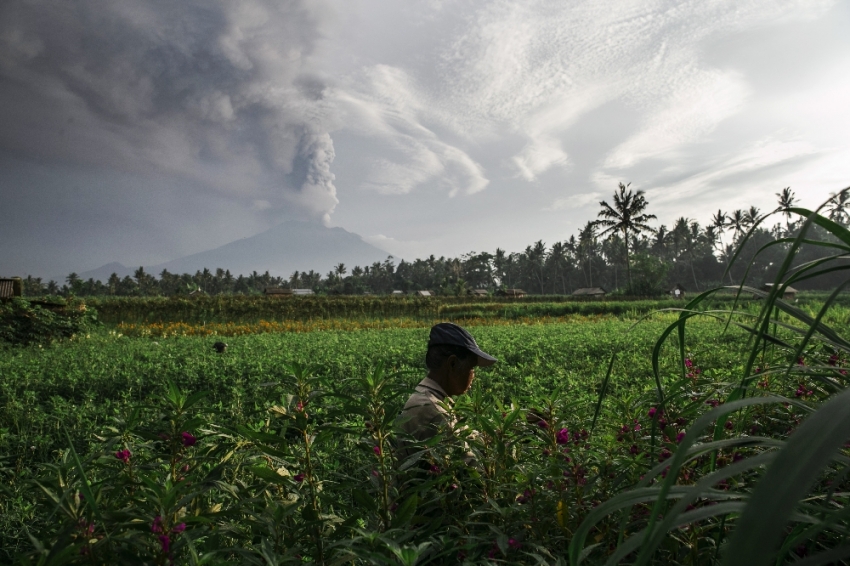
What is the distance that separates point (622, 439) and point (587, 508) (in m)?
0.48

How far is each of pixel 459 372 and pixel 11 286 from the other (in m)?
22.1

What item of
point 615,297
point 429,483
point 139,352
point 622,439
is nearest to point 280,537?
point 429,483

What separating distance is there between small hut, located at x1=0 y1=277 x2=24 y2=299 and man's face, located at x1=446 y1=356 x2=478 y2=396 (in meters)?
21.0

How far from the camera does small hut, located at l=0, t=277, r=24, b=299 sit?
17656mm

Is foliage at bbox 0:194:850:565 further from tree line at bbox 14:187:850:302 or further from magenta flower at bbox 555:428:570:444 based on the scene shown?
tree line at bbox 14:187:850:302

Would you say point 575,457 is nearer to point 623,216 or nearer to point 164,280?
point 623,216

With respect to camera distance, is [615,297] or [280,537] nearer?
[280,537]

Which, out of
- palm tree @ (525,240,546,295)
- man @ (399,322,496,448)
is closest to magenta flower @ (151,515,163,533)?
man @ (399,322,496,448)

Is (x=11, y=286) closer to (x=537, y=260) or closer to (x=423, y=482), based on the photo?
(x=423, y=482)

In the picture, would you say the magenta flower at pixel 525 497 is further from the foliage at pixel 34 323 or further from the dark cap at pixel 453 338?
the foliage at pixel 34 323

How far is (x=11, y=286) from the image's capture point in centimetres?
1803

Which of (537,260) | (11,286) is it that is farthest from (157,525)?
(537,260)

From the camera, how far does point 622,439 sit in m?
1.61

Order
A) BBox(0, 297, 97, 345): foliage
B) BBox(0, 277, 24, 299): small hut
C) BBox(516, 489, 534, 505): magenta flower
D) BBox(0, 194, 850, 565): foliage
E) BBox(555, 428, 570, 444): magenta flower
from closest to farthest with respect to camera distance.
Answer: BBox(0, 194, 850, 565): foliage → BBox(516, 489, 534, 505): magenta flower → BBox(555, 428, 570, 444): magenta flower → BBox(0, 297, 97, 345): foliage → BBox(0, 277, 24, 299): small hut
